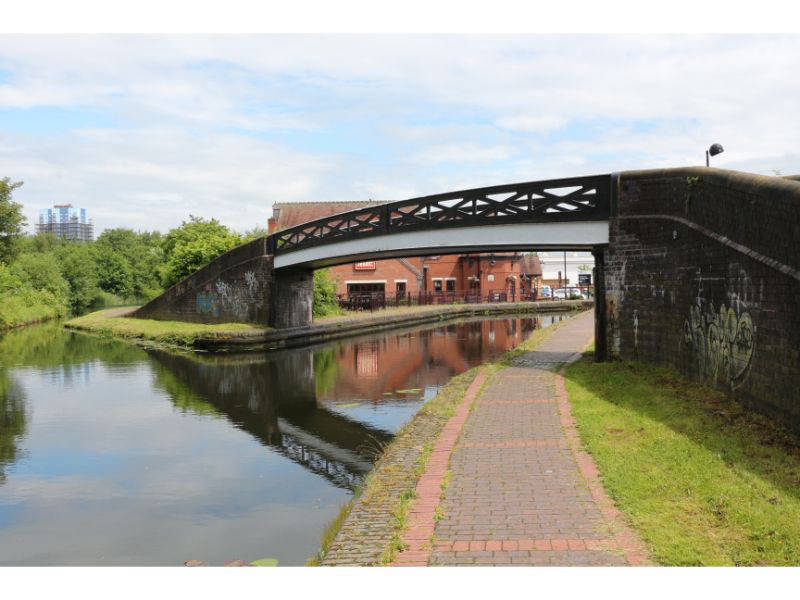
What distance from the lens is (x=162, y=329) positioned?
1081 inches

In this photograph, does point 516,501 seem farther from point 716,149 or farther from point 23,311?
point 23,311

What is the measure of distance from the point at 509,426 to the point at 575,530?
3.63 metres

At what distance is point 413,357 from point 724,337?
13226mm

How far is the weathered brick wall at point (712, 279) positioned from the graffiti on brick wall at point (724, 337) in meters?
0.01

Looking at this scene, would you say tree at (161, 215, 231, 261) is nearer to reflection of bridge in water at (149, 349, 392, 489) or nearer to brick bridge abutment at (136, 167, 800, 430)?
reflection of bridge in water at (149, 349, 392, 489)

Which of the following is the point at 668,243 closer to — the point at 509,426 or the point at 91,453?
the point at 509,426

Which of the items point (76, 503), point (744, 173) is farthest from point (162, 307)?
point (744, 173)

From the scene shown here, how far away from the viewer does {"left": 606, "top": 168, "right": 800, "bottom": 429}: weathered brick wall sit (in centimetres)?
754

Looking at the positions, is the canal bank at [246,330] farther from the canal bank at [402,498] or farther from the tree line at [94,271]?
the canal bank at [402,498]

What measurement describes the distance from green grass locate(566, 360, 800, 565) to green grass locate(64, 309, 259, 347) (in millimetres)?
17196

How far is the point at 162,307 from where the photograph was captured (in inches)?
1184

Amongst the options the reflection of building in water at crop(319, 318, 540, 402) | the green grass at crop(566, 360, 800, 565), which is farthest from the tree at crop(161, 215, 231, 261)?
the green grass at crop(566, 360, 800, 565)

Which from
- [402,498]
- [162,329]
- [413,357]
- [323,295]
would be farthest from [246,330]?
[402,498]

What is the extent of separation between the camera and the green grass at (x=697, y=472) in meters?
4.68
